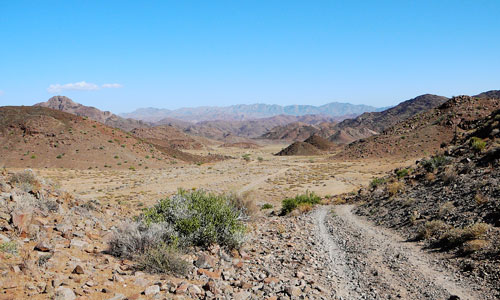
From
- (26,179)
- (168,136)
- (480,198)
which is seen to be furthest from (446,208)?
(168,136)

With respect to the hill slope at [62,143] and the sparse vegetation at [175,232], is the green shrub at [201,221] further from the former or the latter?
the hill slope at [62,143]

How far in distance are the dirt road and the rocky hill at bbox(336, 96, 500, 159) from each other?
3817cm

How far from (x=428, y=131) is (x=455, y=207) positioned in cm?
4347

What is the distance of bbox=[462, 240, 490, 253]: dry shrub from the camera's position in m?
7.11

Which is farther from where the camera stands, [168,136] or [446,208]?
[168,136]

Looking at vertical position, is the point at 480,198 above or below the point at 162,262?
above

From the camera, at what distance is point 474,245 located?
7.17m

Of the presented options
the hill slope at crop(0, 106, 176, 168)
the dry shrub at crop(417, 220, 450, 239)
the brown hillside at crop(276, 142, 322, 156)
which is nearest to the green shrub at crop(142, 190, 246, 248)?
the dry shrub at crop(417, 220, 450, 239)

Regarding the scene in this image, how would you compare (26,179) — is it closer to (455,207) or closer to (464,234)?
(464,234)

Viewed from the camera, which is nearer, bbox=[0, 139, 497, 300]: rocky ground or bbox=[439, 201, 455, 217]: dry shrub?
bbox=[0, 139, 497, 300]: rocky ground

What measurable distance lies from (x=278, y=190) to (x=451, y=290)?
68.5ft

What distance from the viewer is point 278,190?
26.7 metres

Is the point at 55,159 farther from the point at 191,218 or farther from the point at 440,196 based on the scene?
the point at 440,196

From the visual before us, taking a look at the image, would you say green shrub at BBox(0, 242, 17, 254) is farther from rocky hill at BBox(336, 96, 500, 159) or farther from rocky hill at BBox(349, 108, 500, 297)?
rocky hill at BBox(336, 96, 500, 159)
